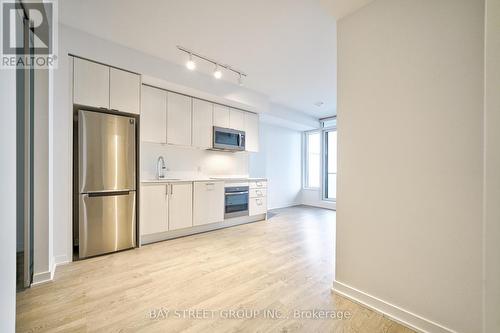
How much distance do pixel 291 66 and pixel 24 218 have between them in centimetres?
363

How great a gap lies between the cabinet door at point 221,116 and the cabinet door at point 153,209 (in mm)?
1631

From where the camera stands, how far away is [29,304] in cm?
171

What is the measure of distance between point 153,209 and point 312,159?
5364mm

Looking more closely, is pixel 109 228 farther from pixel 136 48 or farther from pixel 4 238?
pixel 136 48

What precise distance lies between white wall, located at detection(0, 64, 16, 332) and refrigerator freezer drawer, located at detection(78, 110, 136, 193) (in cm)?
174

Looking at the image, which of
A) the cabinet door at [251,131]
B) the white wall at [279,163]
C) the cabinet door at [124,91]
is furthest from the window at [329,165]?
the cabinet door at [124,91]

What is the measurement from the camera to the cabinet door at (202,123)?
3816 millimetres

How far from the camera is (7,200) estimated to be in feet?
3.13

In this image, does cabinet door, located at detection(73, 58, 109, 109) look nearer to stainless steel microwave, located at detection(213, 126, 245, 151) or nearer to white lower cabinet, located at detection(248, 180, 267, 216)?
stainless steel microwave, located at detection(213, 126, 245, 151)

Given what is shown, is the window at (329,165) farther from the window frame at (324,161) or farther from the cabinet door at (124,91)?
the cabinet door at (124,91)

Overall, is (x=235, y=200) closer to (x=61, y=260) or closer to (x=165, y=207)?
(x=165, y=207)

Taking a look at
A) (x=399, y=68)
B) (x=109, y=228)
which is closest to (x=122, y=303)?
(x=109, y=228)

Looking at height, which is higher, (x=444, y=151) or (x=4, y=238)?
(x=444, y=151)

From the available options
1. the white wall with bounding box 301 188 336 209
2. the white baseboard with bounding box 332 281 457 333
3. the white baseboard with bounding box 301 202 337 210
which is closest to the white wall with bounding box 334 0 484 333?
the white baseboard with bounding box 332 281 457 333
